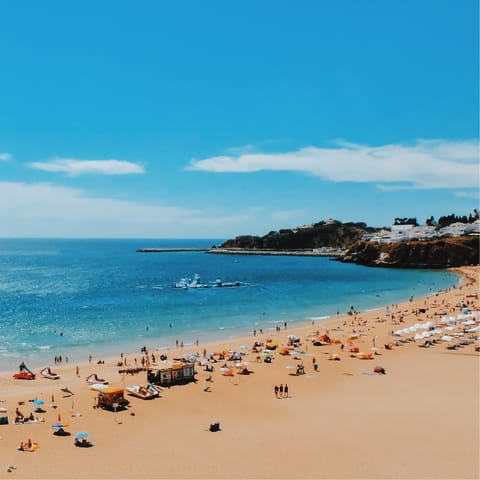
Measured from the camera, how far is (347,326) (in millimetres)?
47750

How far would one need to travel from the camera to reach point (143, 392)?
2534 cm

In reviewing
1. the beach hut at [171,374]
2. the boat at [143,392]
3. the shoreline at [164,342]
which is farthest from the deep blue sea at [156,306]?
the boat at [143,392]

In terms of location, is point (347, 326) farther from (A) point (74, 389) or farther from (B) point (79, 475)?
(B) point (79, 475)

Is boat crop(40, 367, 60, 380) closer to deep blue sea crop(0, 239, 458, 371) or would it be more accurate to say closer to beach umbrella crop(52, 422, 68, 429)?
deep blue sea crop(0, 239, 458, 371)

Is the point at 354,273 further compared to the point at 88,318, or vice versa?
the point at 354,273

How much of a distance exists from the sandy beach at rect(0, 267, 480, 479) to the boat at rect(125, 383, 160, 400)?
38 centimetres

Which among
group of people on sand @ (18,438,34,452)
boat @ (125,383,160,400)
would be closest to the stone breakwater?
boat @ (125,383,160,400)

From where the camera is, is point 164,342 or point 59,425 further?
point 164,342

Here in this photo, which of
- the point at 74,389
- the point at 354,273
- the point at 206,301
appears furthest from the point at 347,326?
the point at 354,273

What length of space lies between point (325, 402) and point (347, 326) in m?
23.7

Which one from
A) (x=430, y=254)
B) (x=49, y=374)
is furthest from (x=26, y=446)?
(x=430, y=254)

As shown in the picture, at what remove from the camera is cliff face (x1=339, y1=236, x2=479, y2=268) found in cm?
11775

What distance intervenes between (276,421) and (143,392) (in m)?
7.28

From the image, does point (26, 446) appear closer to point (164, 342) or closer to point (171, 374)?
point (171, 374)
